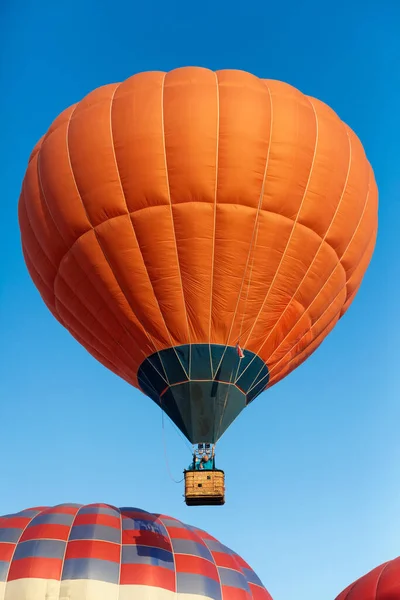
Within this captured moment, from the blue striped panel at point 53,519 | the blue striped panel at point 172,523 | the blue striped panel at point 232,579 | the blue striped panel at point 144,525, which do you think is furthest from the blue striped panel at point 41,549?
the blue striped panel at point 232,579

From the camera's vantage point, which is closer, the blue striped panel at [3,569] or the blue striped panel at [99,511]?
the blue striped panel at [3,569]

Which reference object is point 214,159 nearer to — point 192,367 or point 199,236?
point 199,236

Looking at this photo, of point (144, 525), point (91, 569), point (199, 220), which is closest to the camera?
point (199, 220)

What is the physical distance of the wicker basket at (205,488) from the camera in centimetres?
1055

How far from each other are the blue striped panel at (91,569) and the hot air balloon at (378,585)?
3.96 meters

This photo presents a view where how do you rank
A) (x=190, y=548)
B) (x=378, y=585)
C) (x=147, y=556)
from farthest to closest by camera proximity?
(x=190, y=548), (x=147, y=556), (x=378, y=585)

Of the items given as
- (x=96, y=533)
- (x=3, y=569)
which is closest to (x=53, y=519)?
(x=96, y=533)

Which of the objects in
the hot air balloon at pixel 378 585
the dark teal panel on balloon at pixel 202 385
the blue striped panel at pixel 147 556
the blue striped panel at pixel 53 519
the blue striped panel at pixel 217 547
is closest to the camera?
the dark teal panel on balloon at pixel 202 385

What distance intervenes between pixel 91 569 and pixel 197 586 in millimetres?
1799

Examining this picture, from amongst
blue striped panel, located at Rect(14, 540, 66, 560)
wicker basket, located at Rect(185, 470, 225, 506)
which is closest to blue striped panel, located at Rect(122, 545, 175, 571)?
blue striped panel, located at Rect(14, 540, 66, 560)

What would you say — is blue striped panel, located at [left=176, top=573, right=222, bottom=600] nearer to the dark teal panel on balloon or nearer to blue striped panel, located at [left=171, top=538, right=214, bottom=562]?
blue striped panel, located at [left=171, top=538, right=214, bottom=562]

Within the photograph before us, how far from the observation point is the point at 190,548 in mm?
14320

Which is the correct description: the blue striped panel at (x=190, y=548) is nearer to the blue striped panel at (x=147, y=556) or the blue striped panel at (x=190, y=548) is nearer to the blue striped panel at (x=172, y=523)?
the blue striped panel at (x=147, y=556)

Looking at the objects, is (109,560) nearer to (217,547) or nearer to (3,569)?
(3,569)
